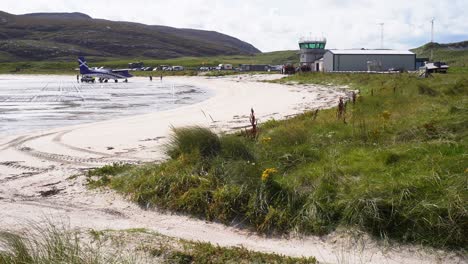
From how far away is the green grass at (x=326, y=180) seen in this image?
20.6 ft

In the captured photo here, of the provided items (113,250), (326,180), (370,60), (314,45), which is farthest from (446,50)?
(113,250)

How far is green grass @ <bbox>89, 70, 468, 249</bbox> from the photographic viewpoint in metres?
6.29

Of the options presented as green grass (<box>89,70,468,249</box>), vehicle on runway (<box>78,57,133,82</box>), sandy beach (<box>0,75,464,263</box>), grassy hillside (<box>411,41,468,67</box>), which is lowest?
sandy beach (<box>0,75,464,263</box>)

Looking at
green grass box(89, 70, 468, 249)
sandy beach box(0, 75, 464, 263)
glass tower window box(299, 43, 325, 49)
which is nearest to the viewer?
sandy beach box(0, 75, 464, 263)

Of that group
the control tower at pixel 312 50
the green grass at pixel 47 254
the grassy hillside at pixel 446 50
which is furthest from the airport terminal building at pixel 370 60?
the green grass at pixel 47 254

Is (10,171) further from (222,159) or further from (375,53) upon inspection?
(375,53)

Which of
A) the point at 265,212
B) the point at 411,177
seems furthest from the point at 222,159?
the point at 411,177

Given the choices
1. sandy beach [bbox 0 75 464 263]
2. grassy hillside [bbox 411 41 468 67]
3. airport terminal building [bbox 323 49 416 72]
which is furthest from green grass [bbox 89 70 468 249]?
grassy hillside [bbox 411 41 468 67]

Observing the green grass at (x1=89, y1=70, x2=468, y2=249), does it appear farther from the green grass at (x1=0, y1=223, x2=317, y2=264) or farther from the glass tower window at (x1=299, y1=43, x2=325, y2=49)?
the glass tower window at (x1=299, y1=43, x2=325, y2=49)

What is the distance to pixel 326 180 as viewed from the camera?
24.8 feet

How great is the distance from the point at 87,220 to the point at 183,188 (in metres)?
1.74

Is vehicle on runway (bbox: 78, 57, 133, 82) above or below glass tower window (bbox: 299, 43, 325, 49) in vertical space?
below

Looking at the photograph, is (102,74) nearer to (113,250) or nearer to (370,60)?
(370,60)

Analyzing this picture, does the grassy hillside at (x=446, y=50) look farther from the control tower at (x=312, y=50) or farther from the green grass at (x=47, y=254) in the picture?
the green grass at (x=47, y=254)
